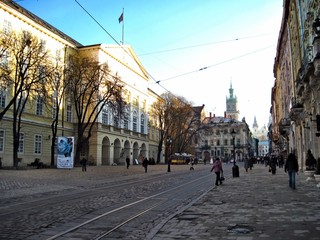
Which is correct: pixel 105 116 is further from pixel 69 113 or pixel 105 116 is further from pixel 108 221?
pixel 108 221

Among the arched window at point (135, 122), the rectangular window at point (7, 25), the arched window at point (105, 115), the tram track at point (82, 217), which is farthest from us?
the arched window at point (135, 122)

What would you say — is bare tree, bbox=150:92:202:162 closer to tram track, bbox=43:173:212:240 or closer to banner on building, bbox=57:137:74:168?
banner on building, bbox=57:137:74:168

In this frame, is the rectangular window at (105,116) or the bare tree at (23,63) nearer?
the bare tree at (23,63)

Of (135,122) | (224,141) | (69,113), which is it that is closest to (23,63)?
(69,113)

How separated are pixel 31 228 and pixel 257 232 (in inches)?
202

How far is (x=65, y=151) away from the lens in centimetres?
3731

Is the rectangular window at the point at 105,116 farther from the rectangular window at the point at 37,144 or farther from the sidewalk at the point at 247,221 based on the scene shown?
the sidewalk at the point at 247,221

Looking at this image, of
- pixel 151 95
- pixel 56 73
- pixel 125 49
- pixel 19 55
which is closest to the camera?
pixel 19 55

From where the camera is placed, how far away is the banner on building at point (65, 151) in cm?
3672

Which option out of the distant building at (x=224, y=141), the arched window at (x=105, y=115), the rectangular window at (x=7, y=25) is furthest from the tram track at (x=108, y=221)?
the distant building at (x=224, y=141)

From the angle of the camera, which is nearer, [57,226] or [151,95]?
[57,226]

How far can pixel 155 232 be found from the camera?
7512 mm

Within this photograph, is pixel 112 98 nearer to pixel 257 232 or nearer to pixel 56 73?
pixel 56 73

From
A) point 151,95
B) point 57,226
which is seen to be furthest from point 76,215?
point 151,95
